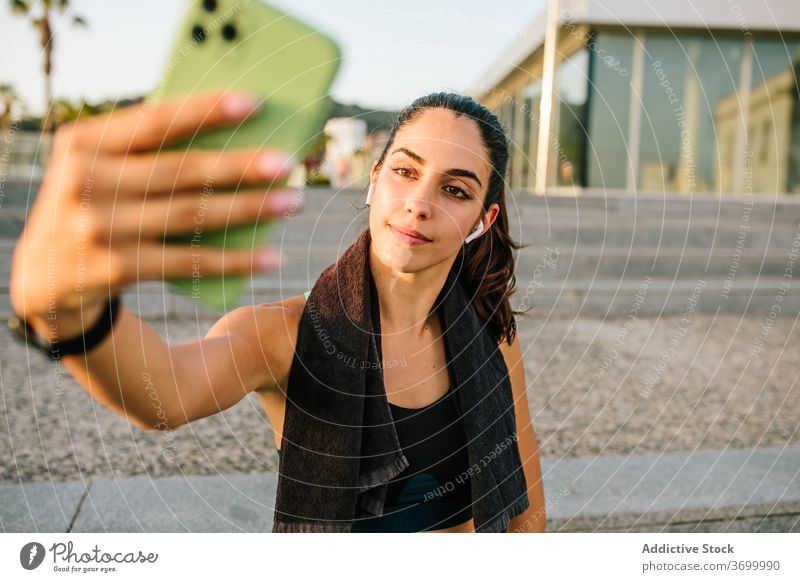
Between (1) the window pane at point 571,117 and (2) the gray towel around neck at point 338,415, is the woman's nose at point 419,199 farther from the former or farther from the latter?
(1) the window pane at point 571,117

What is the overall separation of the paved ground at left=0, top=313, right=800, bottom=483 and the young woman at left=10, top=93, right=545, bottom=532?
3.00ft

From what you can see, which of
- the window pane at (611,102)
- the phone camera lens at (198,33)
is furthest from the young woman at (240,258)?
the window pane at (611,102)

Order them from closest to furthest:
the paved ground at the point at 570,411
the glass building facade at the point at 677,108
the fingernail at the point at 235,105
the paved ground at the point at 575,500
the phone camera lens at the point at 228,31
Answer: the fingernail at the point at 235,105, the phone camera lens at the point at 228,31, the paved ground at the point at 575,500, the paved ground at the point at 570,411, the glass building facade at the point at 677,108

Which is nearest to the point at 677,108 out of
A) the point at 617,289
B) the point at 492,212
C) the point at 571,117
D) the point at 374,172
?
the point at 571,117

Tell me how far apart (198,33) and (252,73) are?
0.07 meters

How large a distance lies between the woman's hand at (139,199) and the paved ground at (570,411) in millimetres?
1628

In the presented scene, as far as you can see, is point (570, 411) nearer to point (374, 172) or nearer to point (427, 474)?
point (427, 474)

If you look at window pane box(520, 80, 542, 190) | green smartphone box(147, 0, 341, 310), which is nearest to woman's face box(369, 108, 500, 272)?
green smartphone box(147, 0, 341, 310)

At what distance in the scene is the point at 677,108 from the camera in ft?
37.5

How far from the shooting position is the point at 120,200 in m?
0.50

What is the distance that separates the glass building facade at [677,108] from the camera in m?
10.6

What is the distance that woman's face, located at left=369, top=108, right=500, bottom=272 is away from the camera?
4.17 ft

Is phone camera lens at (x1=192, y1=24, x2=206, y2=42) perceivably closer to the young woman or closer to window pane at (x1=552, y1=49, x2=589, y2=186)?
the young woman

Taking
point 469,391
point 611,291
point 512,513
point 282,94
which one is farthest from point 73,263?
point 611,291
